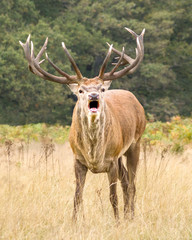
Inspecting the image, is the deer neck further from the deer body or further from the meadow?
the meadow

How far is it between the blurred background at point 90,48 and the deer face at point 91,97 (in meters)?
16.4

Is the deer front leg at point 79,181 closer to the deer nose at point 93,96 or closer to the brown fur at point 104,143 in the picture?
the brown fur at point 104,143

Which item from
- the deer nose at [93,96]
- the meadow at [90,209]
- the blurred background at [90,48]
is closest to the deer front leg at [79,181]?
the meadow at [90,209]

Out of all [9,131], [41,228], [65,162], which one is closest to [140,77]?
[9,131]

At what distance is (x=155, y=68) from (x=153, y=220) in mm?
22490

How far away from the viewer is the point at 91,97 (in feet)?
15.5

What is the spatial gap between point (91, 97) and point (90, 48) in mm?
22558

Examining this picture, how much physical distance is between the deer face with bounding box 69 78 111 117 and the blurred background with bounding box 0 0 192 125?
16.4m

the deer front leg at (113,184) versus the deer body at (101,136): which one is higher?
the deer body at (101,136)

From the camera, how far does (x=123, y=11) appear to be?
27844 mm

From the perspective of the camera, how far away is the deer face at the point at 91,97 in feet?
15.6

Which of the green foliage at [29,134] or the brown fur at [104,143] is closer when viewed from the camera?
the brown fur at [104,143]

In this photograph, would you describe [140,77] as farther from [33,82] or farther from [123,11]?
[33,82]

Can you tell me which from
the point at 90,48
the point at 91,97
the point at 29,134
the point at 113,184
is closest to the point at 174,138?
the point at 29,134
